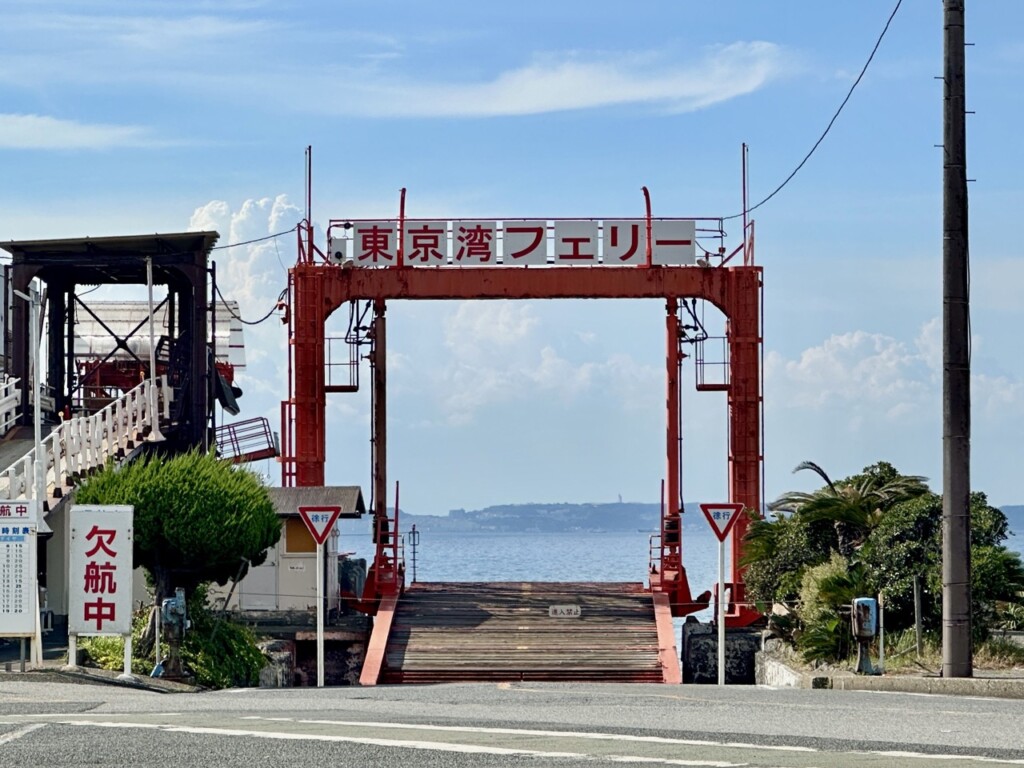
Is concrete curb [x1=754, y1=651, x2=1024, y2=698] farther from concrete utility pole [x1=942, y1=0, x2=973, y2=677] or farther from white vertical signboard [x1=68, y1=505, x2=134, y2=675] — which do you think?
white vertical signboard [x1=68, y1=505, x2=134, y2=675]

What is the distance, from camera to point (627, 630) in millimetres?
29781

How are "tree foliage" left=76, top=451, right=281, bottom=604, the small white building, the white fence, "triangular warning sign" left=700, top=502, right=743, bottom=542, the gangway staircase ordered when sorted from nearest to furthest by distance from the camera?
"triangular warning sign" left=700, top=502, right=743, bottom=542 → "tree foliage" left=76, top=451, right=281, bottom=604 → the white fence → the gangway staircase → the small white building

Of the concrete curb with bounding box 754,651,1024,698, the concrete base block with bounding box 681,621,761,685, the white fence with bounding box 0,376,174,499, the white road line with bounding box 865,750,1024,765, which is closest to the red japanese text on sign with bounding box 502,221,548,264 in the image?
the white fence with bounding box 0,376,174,499

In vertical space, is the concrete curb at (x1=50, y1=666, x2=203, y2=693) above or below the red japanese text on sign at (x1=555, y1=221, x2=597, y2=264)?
below

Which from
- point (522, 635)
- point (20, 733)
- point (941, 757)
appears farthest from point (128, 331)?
point (941, 757)

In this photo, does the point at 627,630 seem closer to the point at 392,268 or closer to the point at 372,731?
the point at 392,268

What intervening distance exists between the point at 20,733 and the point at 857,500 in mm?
19159

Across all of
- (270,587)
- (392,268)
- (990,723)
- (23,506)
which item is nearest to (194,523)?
(23,506)

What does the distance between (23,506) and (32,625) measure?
1.53 m

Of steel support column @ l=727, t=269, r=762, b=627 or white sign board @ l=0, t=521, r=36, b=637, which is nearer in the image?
white sign board @ l=0, t=521, r=36, b=637

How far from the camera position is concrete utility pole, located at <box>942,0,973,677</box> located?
2048 centimetres

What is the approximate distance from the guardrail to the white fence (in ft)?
6.36

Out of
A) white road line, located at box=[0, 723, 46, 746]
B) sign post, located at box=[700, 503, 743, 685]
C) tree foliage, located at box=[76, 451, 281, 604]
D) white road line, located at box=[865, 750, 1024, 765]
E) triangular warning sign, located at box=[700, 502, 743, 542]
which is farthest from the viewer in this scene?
tree foliage, located at box=[76, 451, 281, 604]

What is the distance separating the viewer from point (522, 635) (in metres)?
29.6
